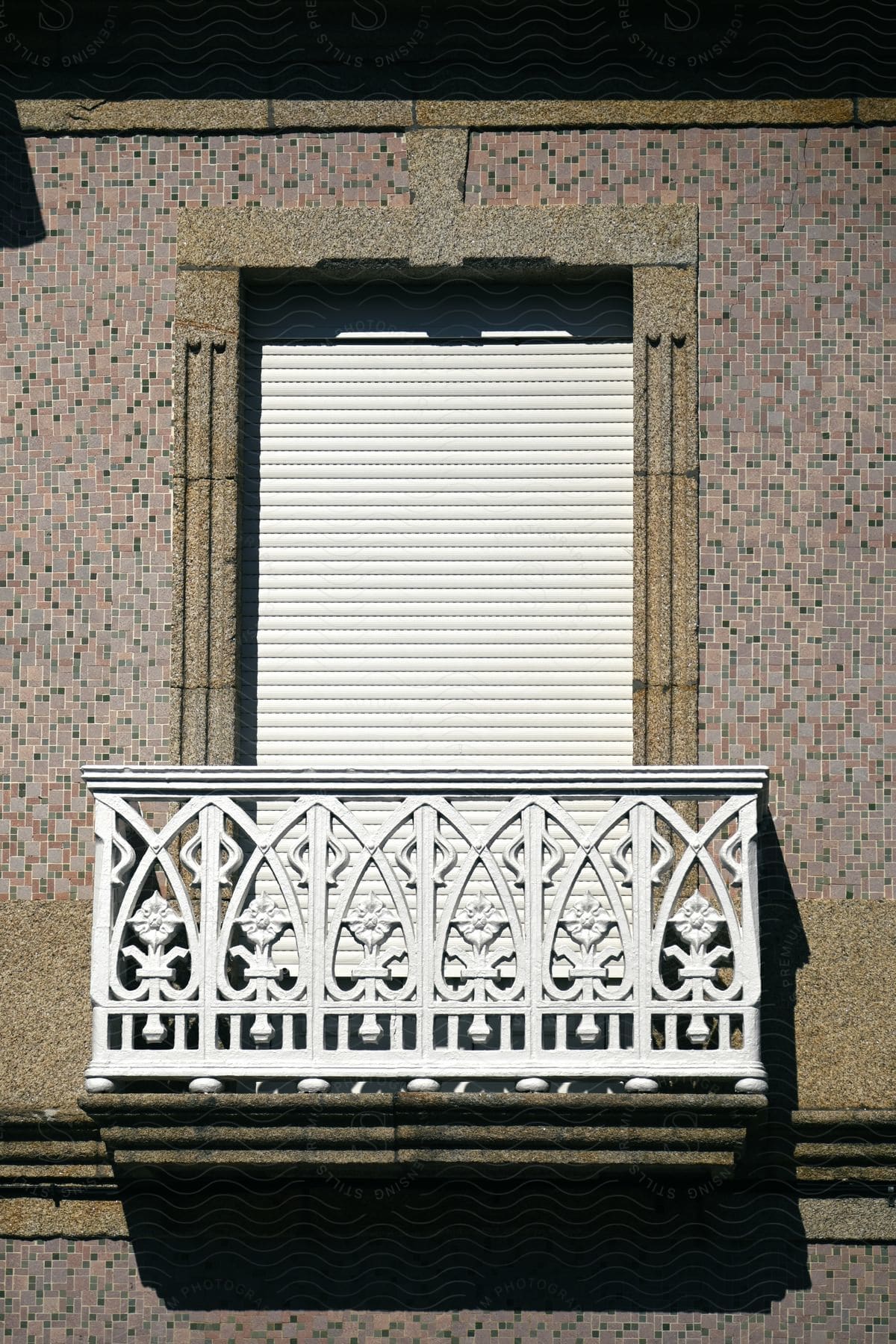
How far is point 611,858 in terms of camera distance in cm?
848

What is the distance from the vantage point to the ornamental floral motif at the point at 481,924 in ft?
27.3

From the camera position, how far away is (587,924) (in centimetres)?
836

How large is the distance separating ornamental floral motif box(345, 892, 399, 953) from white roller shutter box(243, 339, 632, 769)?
124 centimetres

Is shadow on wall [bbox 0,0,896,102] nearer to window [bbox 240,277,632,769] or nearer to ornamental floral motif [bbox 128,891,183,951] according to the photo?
window [bbox 240,277,632,769]

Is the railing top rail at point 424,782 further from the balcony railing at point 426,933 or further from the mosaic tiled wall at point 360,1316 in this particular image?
the mosaic tiled wall at point 360,1316

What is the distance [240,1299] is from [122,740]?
2732 millimetres

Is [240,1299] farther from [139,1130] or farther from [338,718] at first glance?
[338,718]

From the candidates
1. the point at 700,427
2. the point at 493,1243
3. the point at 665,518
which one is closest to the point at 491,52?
the point at 700,427

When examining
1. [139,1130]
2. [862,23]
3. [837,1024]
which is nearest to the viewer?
[139,1130]

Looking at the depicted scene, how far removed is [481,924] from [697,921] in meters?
0.95

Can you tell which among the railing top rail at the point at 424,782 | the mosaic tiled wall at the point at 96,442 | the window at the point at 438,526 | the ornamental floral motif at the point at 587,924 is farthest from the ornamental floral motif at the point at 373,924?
the mosaic tiled wall at the point at 96,442

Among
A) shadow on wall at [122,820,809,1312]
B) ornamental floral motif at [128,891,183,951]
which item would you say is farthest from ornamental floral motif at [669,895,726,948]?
ornamental floral motif at [128,891,183,951]

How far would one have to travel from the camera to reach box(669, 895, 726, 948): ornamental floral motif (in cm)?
838

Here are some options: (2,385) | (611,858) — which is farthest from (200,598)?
(611,858)
